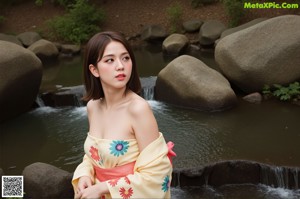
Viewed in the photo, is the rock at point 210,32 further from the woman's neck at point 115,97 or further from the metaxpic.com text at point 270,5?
the woman's neck at point 115,97

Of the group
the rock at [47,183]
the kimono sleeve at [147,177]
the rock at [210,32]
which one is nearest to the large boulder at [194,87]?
the rock at [47,183]

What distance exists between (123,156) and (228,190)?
390 cm

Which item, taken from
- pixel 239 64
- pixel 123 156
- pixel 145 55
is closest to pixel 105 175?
pixel 123 156

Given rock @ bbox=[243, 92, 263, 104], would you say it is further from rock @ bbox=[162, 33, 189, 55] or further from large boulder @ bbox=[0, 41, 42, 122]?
rock @ bbox=[162, 33, 189, 55]

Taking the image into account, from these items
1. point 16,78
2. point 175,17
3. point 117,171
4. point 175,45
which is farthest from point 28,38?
point 117,171

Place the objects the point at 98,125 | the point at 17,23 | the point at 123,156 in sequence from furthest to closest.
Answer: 1. the point at 17,23
2. the point at 98,125
3. the point at 123,156

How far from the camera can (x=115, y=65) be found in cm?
166

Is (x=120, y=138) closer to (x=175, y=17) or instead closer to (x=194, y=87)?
(x=194, y=87)

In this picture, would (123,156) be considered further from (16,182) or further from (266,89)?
(266,89)

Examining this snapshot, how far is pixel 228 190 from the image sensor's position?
5.28 meters

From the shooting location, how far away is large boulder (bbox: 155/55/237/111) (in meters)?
7.65

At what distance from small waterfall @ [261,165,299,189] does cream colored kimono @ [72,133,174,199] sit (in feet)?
12.9

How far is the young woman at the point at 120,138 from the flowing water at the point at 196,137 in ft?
11.9

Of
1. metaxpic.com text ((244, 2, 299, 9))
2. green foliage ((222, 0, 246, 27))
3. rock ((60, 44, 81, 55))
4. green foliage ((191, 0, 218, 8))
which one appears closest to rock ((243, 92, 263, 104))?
green foliage ((222, 0, 246, 27))
